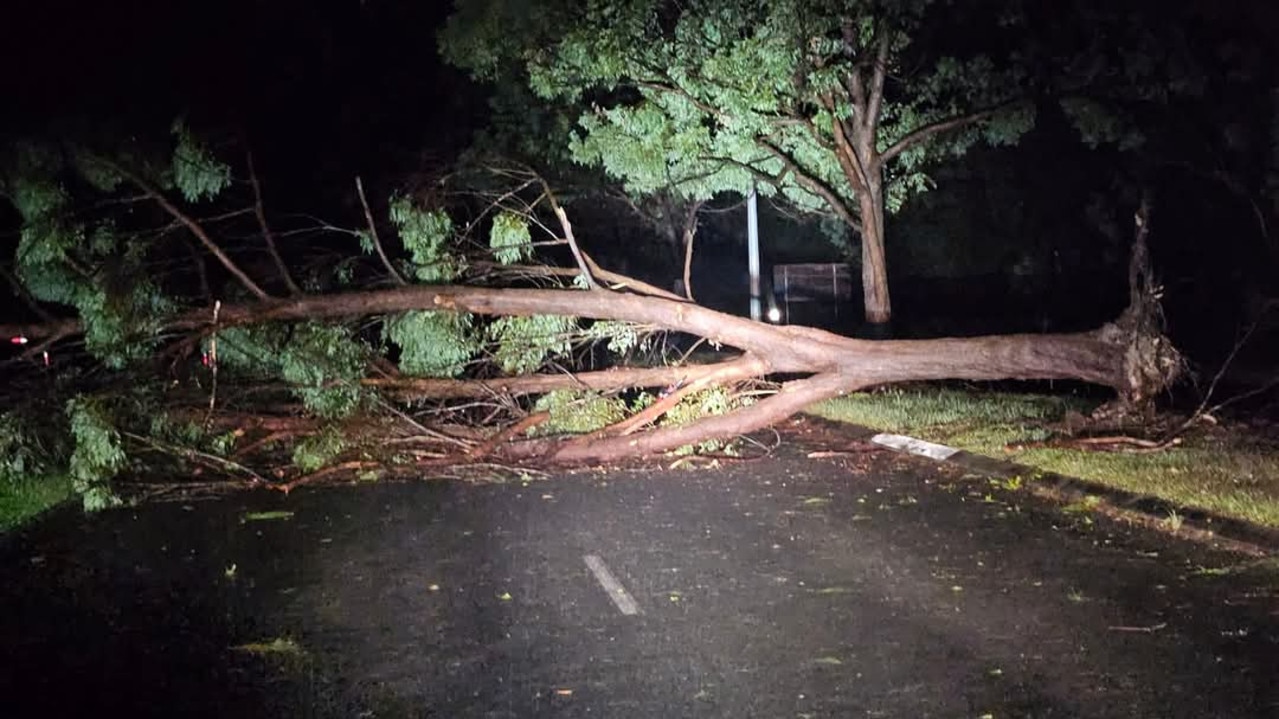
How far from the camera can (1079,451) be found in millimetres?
12062

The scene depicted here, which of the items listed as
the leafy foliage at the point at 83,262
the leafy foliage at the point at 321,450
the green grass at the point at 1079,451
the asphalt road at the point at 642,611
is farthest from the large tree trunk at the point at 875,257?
the leafy foliage at the point at 83,262

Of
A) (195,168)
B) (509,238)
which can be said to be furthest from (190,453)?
(509,238)

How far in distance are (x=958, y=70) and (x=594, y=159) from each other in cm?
564

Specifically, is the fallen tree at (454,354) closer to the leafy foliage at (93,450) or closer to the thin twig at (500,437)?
the thin twig at (500,437)

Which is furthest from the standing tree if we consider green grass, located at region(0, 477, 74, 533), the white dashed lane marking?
the white dashed lane marking

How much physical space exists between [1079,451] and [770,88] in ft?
23.1

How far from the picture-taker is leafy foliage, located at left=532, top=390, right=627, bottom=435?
13.3 m

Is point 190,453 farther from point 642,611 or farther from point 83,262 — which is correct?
point 642,611

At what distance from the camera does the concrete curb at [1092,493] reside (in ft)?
28.1

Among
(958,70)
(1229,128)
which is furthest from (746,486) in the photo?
(1229,128)

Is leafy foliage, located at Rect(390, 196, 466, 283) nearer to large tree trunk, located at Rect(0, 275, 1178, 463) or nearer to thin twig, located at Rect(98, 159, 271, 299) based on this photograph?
large tree trunk, located at Rect(0, 275, 1178, 463)

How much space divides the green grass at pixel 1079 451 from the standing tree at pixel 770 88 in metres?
3.60

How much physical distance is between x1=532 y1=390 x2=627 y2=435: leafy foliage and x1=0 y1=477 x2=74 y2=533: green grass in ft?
15.2

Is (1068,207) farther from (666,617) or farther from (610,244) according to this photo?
(666,617)
